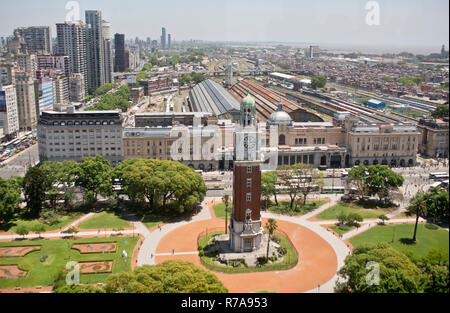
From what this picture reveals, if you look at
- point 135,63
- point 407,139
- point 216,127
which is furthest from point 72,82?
point 135,63

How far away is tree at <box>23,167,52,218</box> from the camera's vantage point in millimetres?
32625

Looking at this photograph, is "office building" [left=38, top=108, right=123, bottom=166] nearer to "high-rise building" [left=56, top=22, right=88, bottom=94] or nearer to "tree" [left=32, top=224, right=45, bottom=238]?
"tree" [left=32, top=224, right=45, bottom=238]

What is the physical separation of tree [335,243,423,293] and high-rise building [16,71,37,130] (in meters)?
54.3

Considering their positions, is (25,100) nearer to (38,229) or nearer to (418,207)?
(38,229)

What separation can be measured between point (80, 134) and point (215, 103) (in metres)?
28.0

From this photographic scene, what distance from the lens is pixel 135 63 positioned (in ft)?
524

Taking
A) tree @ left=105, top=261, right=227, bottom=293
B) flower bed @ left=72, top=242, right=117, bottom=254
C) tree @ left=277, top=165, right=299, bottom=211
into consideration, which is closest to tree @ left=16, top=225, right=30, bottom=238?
flower bed @ left=72, top=242, right=117, bottom=254

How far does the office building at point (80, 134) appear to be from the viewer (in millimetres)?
46188

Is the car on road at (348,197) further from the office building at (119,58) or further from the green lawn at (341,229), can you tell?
the office building at (119,58)

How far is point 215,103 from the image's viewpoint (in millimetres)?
69500

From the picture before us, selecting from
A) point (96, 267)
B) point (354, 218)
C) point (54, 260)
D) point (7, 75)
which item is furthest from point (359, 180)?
point (7, 75)

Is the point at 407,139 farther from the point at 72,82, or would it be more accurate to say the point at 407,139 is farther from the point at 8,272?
the point at 72,82

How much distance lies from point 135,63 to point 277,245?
143 m

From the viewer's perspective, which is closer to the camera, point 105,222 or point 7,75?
point 105,222
